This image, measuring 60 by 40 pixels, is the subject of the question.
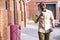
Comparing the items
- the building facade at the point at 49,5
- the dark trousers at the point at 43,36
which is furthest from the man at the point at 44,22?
the building facade at the point at 49,5

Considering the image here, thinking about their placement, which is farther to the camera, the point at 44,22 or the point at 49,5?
the point at 49,5

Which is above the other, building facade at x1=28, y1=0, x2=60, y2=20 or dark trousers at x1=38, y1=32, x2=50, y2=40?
building facade at x1=28, y1=0, x2=60, y2=20

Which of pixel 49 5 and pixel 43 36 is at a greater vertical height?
pixel 49 5

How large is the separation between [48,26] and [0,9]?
3.23 m

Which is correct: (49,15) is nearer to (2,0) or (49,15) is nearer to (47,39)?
(47,39)

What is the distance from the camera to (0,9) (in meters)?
11.0

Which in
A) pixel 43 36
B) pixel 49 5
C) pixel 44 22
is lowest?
pixel 43 36

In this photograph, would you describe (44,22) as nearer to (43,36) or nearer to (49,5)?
(43,36)

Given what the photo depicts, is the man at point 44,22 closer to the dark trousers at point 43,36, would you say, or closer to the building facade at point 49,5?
the dark trousers at point 43,36

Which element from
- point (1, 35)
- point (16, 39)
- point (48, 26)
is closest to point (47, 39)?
point (48, 26)

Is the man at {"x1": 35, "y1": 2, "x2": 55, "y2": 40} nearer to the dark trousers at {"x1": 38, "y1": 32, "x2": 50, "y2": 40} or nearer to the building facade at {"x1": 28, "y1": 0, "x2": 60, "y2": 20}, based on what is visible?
the dark trousers at {"x1": 38, "y1": 32, "x2": 50, "y2": 40}

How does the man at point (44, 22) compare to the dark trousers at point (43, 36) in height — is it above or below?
above

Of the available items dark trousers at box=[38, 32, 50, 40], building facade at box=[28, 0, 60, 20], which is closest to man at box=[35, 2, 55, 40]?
dark trousers at box=[38, 32, 50, 40]

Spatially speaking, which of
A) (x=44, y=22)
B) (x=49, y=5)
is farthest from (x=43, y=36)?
(x=49, y=5)
